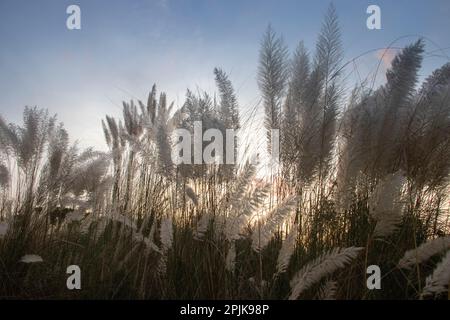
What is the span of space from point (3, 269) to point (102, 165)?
77 cm

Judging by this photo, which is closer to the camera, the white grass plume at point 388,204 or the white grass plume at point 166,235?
the white grass plume at point 388,204

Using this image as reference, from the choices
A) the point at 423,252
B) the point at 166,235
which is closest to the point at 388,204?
the point at 423,252

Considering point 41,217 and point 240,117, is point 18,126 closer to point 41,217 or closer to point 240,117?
point 41,217

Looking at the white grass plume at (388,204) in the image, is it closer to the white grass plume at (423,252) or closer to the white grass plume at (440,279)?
the white grass plume at (423,252)

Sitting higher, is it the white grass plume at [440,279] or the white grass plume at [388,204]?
the white grass plume at [388,204]

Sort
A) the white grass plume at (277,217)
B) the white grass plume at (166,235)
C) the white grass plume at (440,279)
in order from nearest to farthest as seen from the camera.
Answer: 1. the white grass plume at (440,279)
2. the white grass plume at (277,217)
3. the white grass plume at (166,235)

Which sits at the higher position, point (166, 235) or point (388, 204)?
point (388, 204)

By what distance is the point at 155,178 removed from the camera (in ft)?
9.46
